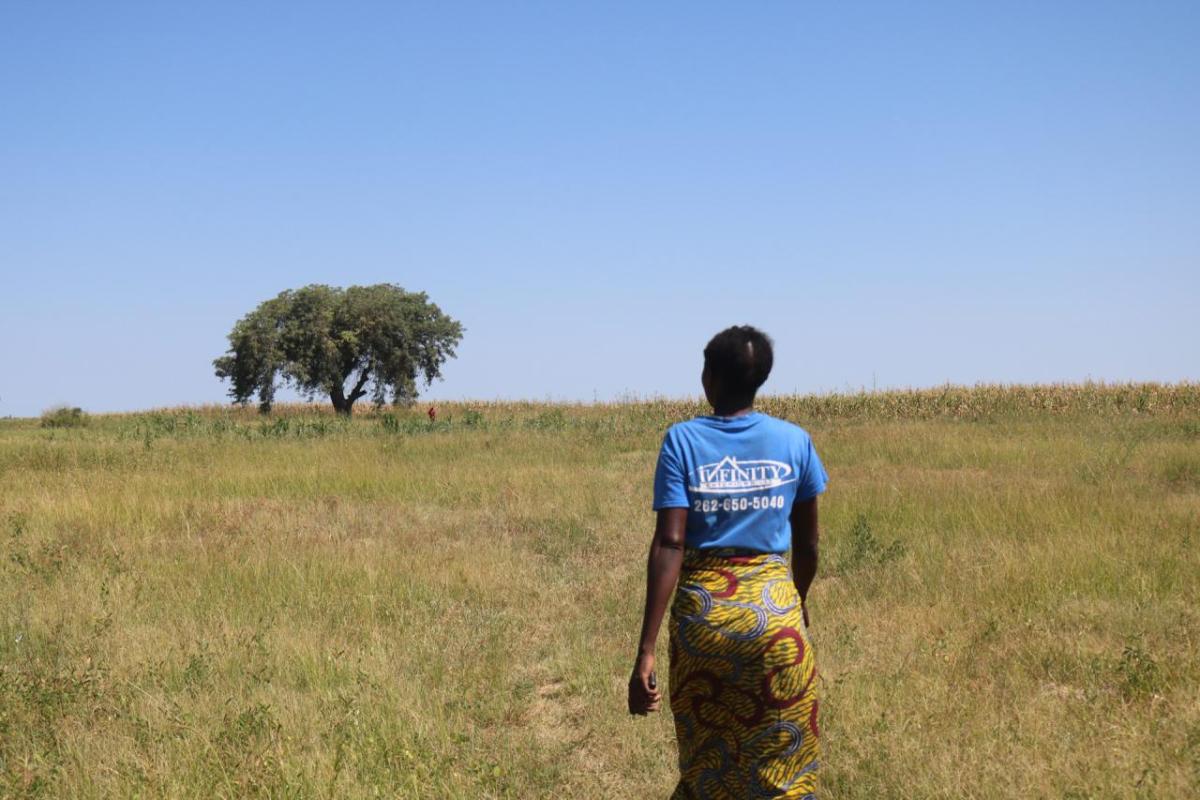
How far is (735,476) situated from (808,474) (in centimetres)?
33

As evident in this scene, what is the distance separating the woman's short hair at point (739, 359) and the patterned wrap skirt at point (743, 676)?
571mm

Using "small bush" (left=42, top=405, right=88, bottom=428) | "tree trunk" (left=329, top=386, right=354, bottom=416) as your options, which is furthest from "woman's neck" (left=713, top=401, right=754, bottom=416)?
"tree trunk" (left=329, top=386, right=354, bottom=416)

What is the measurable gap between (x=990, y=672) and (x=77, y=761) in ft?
18.8

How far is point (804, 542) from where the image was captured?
→ 3461 mm

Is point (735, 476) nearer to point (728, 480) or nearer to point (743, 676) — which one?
point (728, 480)

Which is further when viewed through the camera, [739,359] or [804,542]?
[804,542]

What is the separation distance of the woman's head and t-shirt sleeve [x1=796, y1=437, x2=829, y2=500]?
28 centimetres

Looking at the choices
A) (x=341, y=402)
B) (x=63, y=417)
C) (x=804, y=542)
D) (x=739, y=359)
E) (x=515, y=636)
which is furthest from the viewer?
(x=341, y=402)

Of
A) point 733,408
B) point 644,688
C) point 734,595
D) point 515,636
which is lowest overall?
point 515,636

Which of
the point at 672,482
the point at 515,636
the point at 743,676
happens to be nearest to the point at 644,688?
the point at 743,676

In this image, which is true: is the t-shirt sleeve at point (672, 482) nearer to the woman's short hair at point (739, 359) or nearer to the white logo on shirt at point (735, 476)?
the white logo on shirt at point (735, 476)

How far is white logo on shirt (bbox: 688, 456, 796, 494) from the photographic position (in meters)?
3.07

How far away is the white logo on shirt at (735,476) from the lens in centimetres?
307

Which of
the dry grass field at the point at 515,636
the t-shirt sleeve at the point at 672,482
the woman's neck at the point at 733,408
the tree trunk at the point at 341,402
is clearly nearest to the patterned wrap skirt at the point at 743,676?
the t-shirt sleeve at the point at 672,482
